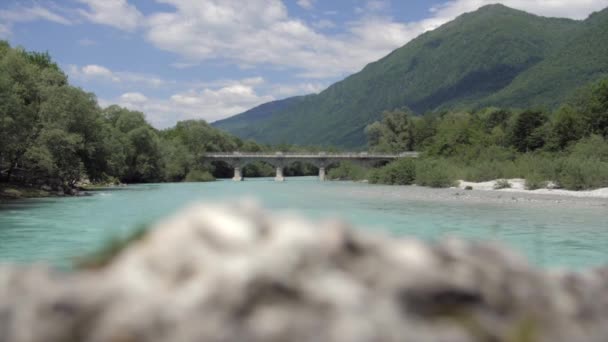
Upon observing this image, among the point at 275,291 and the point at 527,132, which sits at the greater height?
the point at 527,132

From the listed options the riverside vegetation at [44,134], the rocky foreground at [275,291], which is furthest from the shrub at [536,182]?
the rocky foreground at [275,291]

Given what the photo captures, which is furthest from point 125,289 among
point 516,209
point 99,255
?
point 516,209

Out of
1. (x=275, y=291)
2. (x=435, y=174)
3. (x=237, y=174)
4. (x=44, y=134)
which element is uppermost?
(x=44, y=134)

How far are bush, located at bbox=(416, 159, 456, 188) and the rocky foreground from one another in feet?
201

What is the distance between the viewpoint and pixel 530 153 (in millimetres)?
65812

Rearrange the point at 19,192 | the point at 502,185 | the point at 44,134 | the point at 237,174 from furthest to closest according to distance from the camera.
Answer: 1. the point at 237,174
2. the point at 502,185
3. the point at 44,134
4. the point at 19,192

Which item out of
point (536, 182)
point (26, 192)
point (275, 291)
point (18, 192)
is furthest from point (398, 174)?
point (275, 291)

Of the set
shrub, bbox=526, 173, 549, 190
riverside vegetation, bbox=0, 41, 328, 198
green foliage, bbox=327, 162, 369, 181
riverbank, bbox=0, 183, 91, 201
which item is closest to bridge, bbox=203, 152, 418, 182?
green foliage, bbox=327, 162, 369, 181

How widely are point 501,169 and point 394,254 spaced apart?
2460 inches

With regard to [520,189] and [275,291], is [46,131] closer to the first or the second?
[520,189]

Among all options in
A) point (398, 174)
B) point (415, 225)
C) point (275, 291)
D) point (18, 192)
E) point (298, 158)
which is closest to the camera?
point (275, 291)

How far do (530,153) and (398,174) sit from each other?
16.6 m

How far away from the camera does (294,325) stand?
8.17ft

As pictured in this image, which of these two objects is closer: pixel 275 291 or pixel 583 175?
pixel 275 291
